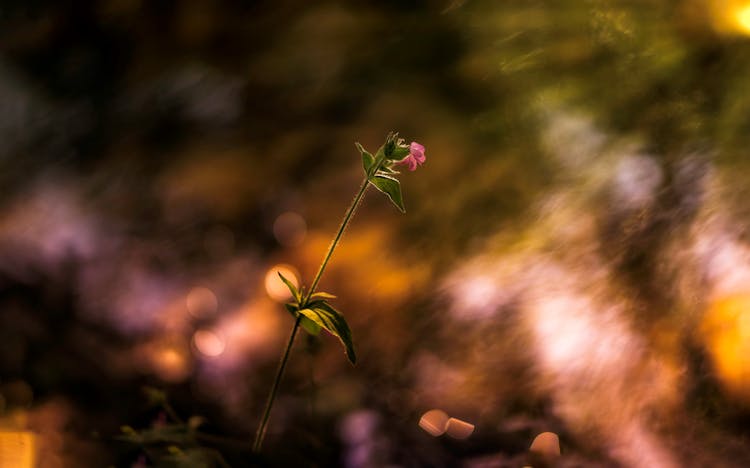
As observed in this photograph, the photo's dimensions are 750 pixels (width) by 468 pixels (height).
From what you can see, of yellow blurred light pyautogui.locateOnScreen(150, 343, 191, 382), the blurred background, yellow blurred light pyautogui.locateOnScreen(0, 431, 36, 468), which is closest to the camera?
yellow blurred light pyautogui.locateOnScreen(0, 431, 36, 468)

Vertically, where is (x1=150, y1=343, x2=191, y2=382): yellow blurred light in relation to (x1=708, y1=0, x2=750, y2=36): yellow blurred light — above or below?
below

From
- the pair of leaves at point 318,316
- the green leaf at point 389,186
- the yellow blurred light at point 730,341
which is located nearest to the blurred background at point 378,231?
the yellow blurred light at point 730,341

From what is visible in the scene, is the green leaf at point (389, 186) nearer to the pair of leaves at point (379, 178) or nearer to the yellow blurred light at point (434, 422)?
the pair of leaves at point (379, 178)

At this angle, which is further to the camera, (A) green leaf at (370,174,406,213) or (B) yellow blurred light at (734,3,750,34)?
(B) yellow blurred light at (734,3,750,34)

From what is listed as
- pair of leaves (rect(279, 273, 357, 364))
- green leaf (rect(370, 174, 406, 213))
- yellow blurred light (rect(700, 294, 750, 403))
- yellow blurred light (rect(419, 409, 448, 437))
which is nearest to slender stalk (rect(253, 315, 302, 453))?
pair of leaves (rect(279, 273, 357, 364))

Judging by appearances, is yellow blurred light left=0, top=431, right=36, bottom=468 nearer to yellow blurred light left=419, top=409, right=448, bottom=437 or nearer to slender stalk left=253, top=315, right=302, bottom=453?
slender stalk left=253, top=315, right=302, bottom=453

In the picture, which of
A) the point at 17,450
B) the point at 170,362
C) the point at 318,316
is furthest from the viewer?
the point at 170,362

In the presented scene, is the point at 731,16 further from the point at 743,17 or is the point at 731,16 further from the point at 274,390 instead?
the point at 274,390

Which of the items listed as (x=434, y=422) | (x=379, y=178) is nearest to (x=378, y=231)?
(x=434, y=422)

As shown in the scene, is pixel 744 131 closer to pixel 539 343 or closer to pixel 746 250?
pixel 746 250
